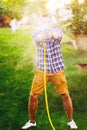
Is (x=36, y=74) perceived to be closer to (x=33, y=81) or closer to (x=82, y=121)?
(x=33, y=81)

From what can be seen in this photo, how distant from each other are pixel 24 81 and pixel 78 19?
1.10m

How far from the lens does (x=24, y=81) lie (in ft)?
20.2

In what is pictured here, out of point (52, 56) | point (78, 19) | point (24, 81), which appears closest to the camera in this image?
point (52, 56)

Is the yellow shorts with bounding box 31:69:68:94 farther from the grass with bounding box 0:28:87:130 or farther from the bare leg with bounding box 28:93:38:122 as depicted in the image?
the grass with bounding box 0:28:87:130

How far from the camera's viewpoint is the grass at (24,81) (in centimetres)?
592

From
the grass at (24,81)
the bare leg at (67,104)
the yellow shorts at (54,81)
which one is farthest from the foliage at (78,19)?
the bare leg at (67,104)

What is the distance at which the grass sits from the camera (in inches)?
233

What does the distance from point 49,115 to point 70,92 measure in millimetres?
439

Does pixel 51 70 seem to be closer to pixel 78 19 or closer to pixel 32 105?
pixel 32 105

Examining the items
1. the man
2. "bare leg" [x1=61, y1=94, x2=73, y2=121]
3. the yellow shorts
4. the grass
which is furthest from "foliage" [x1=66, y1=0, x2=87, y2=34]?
"bare leg" [x1=61, y1=94, x2=73, y2=121]

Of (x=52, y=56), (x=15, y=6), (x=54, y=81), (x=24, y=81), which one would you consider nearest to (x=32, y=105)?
(x=54, y=81)

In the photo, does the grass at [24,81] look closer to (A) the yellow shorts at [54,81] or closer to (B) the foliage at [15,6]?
(B) the foliage at [15,6]

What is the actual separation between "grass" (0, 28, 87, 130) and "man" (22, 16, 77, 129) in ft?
0.68

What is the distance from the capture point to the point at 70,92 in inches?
242
